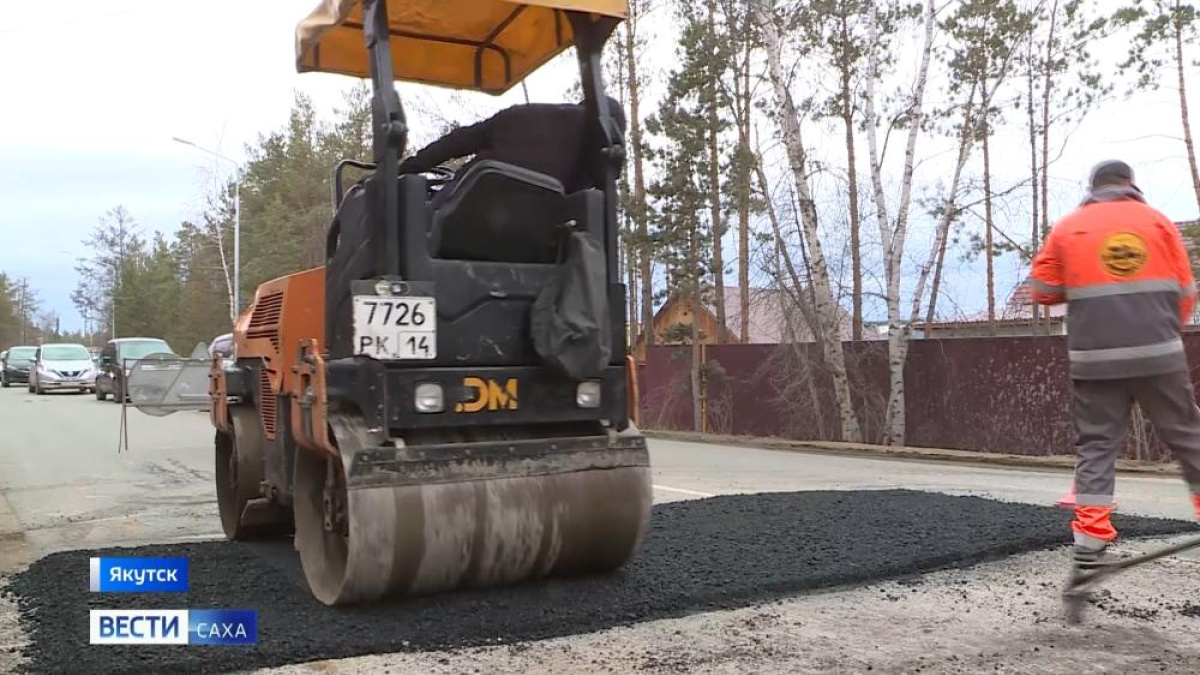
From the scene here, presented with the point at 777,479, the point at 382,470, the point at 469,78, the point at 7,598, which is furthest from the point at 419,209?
the point at 777,479

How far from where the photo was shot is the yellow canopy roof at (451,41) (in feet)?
17.9

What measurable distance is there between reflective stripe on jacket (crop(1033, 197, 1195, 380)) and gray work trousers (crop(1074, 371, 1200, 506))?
0.07 meters

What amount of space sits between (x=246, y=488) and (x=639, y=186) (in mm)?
17717

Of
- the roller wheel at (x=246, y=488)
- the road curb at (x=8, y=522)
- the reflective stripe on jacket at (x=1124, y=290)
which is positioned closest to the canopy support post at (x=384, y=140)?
the roller wheel at (x=246, y=488)

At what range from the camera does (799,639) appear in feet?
→ 13.3

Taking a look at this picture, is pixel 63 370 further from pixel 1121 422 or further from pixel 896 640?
pixel 1121 422

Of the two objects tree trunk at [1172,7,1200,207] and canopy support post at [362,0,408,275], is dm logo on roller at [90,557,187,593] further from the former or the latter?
tree trunk at [1172,7,1200,207]

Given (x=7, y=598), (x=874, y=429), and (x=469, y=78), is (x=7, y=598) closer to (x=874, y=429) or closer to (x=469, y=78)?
(x=469, y=78)

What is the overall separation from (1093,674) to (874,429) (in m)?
15.5

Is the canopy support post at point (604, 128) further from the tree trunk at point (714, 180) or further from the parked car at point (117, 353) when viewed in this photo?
the parked car at point (117, 353)

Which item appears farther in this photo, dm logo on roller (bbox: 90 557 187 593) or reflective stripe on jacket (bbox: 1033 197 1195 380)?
dm logo on roller (bbox: 90 557 187 593)

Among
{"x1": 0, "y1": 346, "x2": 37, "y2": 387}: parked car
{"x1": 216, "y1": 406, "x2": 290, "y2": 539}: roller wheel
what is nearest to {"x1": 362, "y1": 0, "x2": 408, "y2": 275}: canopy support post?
{"x1": 216, "y1": 406, "x2": 290, "y2": 539}: roller wheel

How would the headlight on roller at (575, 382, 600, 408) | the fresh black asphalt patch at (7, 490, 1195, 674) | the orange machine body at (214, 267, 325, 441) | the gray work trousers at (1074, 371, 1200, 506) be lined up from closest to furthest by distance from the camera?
the fresh black asphalt patch at (7, 490, 1195, 674), the gray work trousers at (1074, 371, 1200, 506), the headlight on roller at (575, 382, 600, 408), the orange machine body at (214, 267, 325, 441)

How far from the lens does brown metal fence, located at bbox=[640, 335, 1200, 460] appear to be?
15430mm
